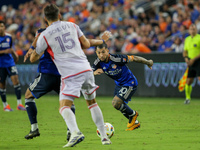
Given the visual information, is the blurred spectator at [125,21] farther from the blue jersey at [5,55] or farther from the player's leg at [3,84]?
the player's leg at [3,84]

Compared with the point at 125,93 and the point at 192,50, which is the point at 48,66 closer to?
the point at 125,93

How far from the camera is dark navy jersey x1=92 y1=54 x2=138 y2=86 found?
25.2ft

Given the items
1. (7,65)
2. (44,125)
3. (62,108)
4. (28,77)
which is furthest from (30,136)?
(28,77)

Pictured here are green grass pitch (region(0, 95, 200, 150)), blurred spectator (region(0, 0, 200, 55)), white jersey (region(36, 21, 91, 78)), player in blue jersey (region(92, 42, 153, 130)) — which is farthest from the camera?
blurred spectator (region(0, 0, 200, 55))

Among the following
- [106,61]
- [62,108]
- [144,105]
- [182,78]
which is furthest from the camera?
[182,78]

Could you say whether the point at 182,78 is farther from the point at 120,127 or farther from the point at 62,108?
the point at 62,108

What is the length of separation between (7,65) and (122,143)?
6713mm

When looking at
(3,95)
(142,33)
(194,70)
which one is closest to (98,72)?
(3,95)

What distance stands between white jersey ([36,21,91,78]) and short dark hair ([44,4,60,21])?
0.09 m

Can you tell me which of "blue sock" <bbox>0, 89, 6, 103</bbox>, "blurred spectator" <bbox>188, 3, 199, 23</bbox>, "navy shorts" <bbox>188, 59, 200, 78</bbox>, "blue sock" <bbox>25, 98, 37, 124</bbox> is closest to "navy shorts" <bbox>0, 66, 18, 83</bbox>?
"blue sock" <bbox>0, 89, 6, 103</bbox>

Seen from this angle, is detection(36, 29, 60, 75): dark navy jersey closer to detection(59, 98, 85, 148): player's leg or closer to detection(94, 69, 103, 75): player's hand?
detection(59, 98, 85, 148): player's leg

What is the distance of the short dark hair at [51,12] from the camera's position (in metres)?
5.64

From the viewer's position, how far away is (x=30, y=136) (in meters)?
6.57

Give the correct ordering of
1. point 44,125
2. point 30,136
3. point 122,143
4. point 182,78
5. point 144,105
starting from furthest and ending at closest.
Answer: point 182,78, point 144,105, point 44,125, point 30,136, point 122,143
